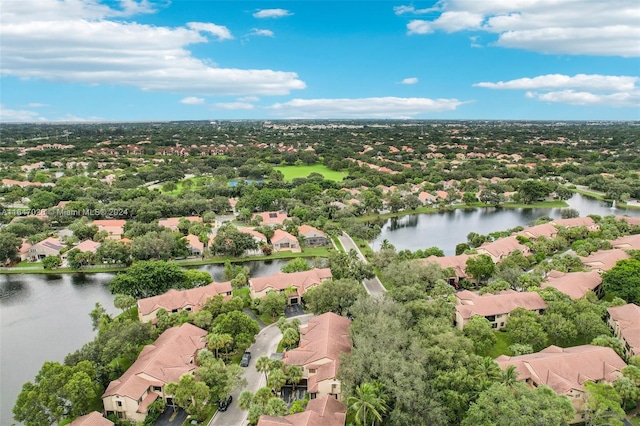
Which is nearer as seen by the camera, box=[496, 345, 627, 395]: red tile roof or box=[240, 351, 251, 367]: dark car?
box=[496, 345, 627, 395]: red tile roof

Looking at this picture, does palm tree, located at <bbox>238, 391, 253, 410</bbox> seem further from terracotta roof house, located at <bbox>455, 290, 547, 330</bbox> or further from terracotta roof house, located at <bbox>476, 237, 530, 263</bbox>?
terracotta roof house, located at <bbox>476, 237, 530, 263</bbox>

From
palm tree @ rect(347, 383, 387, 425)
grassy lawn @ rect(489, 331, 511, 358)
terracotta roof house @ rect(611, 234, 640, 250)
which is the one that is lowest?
grassy lawn @ rect(489, 331, 511, 358)

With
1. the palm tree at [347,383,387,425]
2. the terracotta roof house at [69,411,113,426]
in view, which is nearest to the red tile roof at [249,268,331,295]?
the palm tree at [347,383,387,425]

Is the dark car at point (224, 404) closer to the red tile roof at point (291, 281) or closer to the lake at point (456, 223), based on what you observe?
the red tile roof at point (291, 281)

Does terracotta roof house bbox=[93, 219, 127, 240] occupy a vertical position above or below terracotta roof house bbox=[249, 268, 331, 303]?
above

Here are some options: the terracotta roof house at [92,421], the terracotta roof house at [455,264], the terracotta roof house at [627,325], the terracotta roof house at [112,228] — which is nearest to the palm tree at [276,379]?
the terracotta roof house at [92,421]

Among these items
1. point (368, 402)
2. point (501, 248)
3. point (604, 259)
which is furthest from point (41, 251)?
point (604, 259)

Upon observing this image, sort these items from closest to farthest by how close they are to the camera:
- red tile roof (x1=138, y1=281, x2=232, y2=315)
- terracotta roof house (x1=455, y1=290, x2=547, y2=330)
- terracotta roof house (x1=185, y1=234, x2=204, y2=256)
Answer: terracotta roof house (x1=455, y1=290, x2=547, y2=330) < red tile roof (x1=138, y1=281, x2=232, y2=315) < terracotta roof house (x1=185, y1=234, x2=204, y2=256)

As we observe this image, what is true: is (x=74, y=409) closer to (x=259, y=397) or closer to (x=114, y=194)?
(x=259, y=397)
